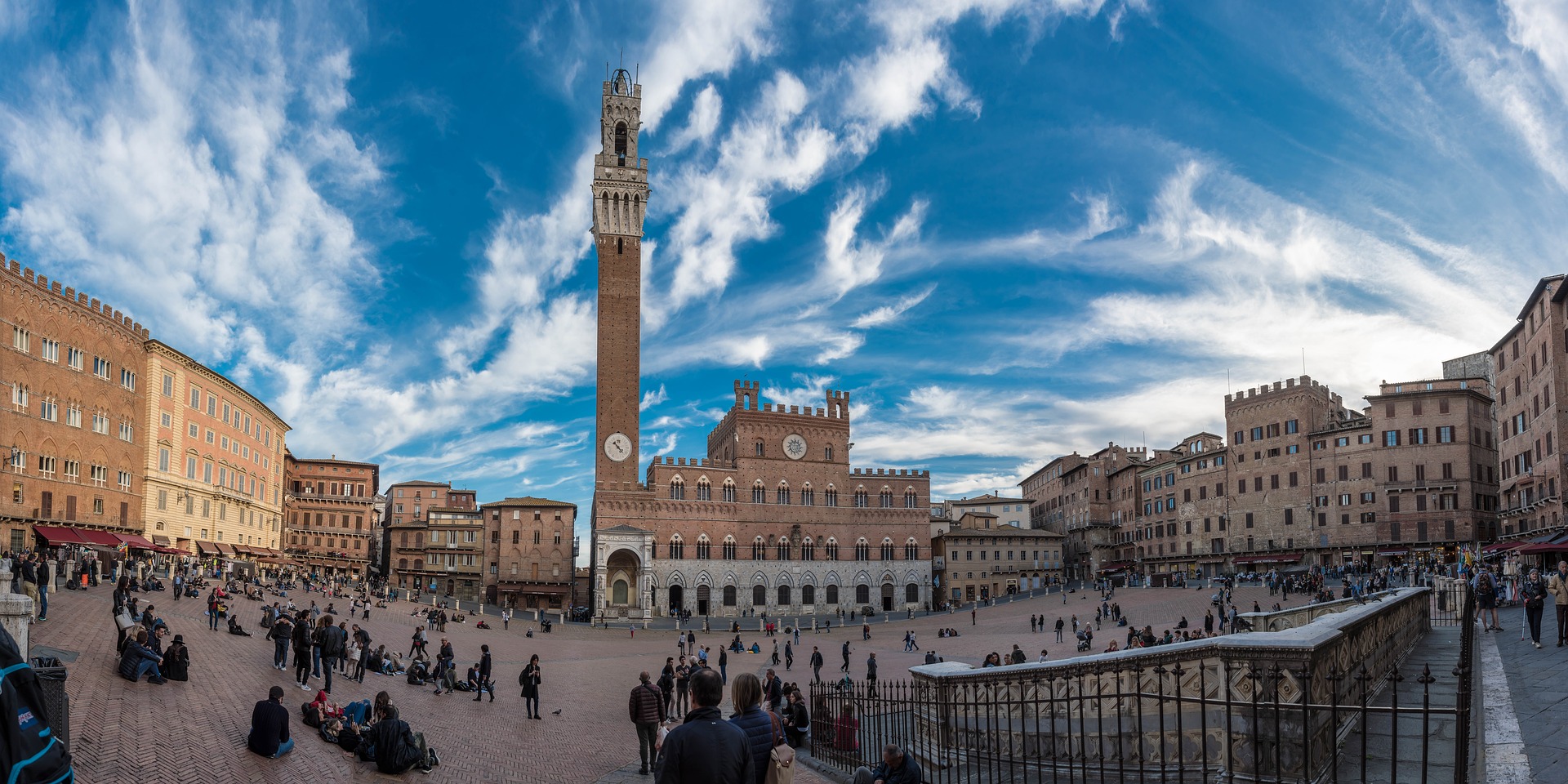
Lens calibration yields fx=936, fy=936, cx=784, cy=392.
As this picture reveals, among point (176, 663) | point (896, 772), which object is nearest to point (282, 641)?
point (176, 663)

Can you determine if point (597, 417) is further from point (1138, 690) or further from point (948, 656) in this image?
point (1138, 690)

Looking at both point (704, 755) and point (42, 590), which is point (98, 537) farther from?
point (704, 755)

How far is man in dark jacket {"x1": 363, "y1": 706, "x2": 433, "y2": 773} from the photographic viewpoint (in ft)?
47.1

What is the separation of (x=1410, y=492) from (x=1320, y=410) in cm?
929

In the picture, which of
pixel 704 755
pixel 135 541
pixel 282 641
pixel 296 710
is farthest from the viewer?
pixel 135 541

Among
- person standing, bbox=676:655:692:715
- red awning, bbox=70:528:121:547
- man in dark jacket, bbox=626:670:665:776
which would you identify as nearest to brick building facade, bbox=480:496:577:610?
red awning, bbox=70:528:121:547

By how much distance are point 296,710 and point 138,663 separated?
2.77 m

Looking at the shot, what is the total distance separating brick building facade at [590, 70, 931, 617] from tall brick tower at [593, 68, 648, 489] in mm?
89

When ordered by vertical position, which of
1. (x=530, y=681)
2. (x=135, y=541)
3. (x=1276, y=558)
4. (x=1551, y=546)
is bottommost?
(x=1276, y=558)

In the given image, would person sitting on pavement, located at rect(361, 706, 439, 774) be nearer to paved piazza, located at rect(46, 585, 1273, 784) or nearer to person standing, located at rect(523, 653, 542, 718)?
paved piazza, located at rect(46, 585, 1273, 784)

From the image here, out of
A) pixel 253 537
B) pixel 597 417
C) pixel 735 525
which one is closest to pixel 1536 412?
pixel 735 525

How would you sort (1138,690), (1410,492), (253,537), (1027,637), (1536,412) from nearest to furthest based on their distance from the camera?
1. (1138,690)
2. (1536,412)
3. (1027,637)
4. (1410,492)
5. (253,537)

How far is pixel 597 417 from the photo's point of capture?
69188mm

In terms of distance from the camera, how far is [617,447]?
68875mm
